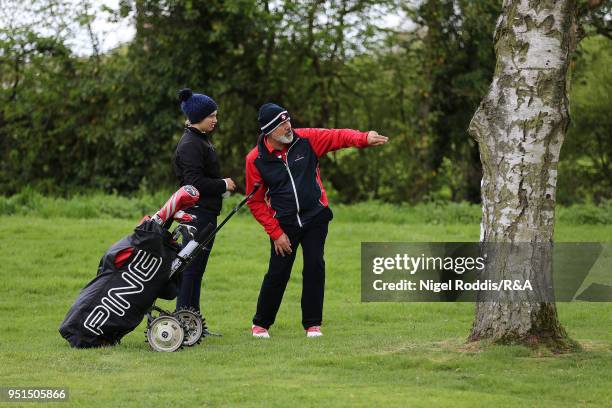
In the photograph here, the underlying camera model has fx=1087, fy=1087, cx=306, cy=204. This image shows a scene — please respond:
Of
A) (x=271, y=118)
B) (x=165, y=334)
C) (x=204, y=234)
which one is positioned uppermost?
(x=271, y=118)

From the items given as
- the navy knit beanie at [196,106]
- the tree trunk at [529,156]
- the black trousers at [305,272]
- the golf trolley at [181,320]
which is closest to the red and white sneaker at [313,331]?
the black trousers at [305,272]

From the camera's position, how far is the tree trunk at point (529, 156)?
25.7 feet

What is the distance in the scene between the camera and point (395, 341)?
28.1ft

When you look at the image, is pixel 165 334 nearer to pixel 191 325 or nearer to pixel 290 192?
pixel 191 325

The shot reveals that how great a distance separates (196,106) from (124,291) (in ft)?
5.37

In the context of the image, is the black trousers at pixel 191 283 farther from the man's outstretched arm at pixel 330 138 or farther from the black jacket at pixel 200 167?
the man's outstretched arm at pixel 330 138

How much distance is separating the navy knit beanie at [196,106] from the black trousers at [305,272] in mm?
1116

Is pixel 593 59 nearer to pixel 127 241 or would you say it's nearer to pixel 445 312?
pixel 445 312

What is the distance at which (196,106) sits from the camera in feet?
29.1

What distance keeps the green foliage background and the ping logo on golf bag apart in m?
13.0

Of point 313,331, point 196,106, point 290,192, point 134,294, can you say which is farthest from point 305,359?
point 196,106

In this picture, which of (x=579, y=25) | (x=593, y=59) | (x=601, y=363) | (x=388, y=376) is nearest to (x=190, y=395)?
(x=388, y=376)

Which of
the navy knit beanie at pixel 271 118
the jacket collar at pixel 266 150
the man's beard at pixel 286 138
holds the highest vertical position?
the navy knit beanie at pixel 271 118

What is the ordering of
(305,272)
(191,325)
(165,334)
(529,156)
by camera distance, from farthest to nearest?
1. (305,272)
2. (191,325)
3. (165,334)
4. (529,156)
